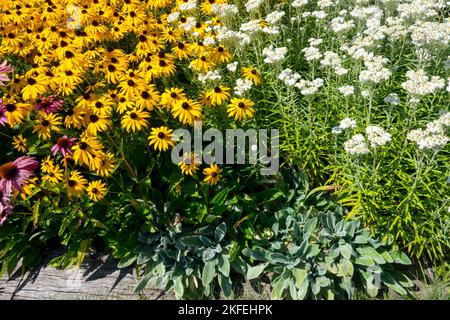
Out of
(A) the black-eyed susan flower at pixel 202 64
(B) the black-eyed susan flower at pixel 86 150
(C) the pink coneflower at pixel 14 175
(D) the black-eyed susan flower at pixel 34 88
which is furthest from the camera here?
(A) the black-eyed susan flower at pixel 202 64

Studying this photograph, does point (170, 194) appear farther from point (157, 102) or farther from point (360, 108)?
point (360, 108)

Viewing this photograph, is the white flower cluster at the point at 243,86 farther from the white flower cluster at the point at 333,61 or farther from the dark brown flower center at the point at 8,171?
the dark brown flower center at the point at 8,171

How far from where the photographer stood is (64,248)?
377 cm

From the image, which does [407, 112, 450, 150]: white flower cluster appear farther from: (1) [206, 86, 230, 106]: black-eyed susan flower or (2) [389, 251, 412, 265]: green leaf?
(1) [206, 86, 230, 106]: black-eyed susan flower

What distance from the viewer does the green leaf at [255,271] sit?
10.6ft

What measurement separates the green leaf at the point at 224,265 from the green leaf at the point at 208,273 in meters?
0.05

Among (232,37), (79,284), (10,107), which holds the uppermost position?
(232,37)

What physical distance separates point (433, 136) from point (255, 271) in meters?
1.60

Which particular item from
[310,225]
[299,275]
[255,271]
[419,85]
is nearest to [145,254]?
[255,271]

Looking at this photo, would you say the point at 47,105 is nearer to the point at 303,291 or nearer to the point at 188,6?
the point at 188,6

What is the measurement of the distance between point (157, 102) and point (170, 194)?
2.51ft

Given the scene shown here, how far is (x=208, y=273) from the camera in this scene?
3.21 m

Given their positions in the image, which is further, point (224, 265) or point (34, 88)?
point (224, 265)

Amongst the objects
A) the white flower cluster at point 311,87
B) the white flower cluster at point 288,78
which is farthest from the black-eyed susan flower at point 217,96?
the white flower cluster at point 311,87
